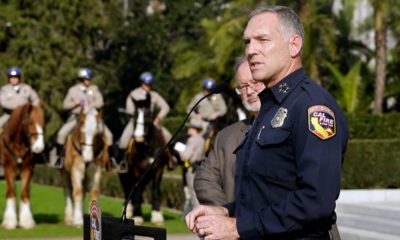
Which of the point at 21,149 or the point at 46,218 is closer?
the point at 21,149

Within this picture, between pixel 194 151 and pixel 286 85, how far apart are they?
15.0m

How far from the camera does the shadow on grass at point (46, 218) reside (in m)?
19.2

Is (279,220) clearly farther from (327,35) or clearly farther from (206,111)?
(327,35)

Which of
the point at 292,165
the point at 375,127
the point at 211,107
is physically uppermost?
the point at 211,107

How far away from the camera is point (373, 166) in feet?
82.5

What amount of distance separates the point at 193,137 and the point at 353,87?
16112 millimetres

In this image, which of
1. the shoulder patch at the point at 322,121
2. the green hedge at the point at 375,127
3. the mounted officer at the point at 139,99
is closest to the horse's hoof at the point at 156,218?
the mounted officer at the point at 139,99

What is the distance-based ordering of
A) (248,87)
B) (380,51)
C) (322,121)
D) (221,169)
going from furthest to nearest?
1. (380,51)
2. (248,87)
3. (221,169)
4. (322,121)

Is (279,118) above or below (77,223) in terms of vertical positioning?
above

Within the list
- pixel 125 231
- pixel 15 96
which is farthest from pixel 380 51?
pixel 125 231

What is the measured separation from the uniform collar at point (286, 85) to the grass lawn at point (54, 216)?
489 inches

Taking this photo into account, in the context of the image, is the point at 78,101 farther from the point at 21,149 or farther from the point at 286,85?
the point at 286,85

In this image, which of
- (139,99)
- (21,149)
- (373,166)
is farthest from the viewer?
(373,166)

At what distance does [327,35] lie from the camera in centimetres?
3462
